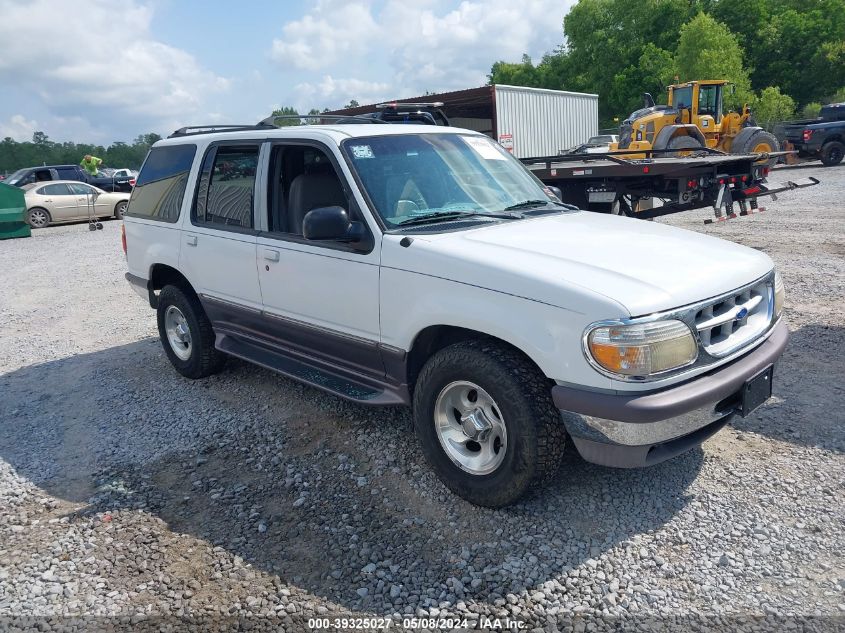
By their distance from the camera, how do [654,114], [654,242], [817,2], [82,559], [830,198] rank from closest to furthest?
1. [82,559]
2. [654,242]
3. [830,198]
4. [654,114]
5. [817,2]

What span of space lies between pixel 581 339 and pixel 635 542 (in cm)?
107


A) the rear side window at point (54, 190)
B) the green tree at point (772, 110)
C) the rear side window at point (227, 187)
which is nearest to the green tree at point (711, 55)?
the green tree at point (772, 110)

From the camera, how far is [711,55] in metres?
42.1

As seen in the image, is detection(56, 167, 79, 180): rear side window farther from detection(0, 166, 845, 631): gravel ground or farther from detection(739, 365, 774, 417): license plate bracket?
detection(739, 365, 774, 417): license plate bracket

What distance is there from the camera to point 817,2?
2152 inches

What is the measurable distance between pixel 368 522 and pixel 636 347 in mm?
1662

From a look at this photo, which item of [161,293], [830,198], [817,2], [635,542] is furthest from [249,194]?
[817,2]

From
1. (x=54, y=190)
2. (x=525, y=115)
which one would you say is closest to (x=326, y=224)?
(x=525, y=115)

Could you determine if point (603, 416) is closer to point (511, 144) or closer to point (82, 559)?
point (82, 559)

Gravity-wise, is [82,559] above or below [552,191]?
below

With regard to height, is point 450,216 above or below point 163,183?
below

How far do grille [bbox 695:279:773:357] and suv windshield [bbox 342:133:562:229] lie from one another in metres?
1.37

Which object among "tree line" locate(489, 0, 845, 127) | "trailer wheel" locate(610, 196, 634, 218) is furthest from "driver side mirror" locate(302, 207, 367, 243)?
"tree line" locate(489, 0, 845, 127)

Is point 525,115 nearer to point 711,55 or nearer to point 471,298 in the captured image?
point 471,298
